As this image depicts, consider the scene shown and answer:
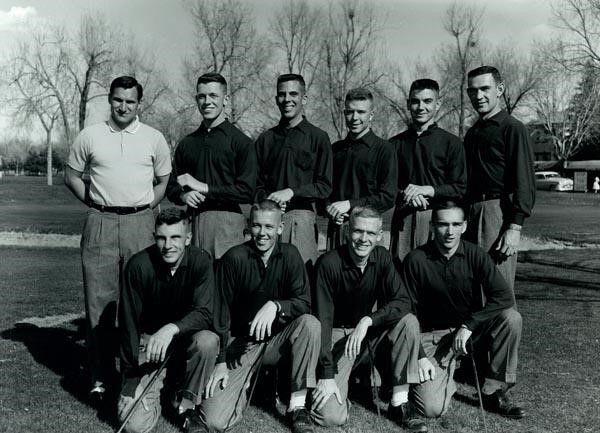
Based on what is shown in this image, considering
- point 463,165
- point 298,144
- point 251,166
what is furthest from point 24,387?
point 463,165

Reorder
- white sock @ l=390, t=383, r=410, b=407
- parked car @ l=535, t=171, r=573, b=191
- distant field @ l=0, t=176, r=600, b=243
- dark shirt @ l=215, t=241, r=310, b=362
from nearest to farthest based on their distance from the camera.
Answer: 1. white sock @ l=390, t=383, r=410, b=407
2. dark shirt @ l=215, t=241, r=310, b=362
3. distant field @ l=0, t=176, r=600, b=243
4. parked car @ l=535, t=171, r=573, b=191

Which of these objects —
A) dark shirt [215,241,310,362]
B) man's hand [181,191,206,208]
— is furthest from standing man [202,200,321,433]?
man's hand [181,191,206,208]

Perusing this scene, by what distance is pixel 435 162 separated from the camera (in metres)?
5.49

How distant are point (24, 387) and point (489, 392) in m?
3.67

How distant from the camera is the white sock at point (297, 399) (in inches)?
174

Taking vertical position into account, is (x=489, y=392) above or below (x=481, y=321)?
below

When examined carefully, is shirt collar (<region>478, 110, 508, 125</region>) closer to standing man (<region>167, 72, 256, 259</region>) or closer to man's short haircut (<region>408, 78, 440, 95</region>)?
man's short haircut (<region>408, 78, 440, 95</region>)

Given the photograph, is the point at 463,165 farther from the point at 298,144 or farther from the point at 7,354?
the point at 7,354

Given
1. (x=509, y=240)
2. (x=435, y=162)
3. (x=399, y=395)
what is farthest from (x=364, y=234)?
(x=509, y=240)

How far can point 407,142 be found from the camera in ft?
18.5

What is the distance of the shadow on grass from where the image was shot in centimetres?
491

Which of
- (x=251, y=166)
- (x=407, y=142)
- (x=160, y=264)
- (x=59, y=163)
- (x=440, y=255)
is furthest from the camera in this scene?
(x=59, y=163)

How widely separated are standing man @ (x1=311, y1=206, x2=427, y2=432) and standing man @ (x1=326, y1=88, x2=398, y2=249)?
54 cm

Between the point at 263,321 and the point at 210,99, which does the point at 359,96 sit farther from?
the point at 263,321
